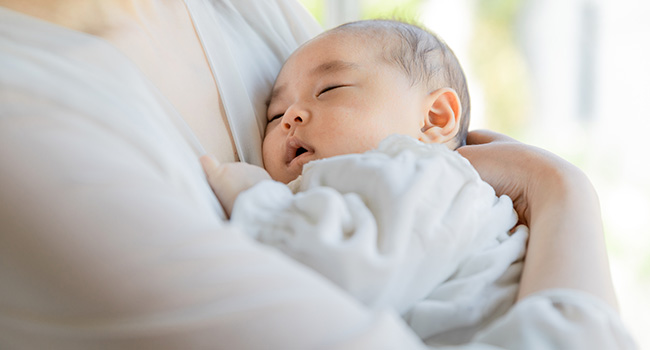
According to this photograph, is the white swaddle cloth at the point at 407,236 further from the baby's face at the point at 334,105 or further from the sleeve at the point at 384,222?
the baby's face at the point at 334,105

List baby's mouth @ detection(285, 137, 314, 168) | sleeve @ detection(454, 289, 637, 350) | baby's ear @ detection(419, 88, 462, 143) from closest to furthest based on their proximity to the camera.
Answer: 1. sleeve @ detection(454, 289, 637, 350)
2. baby's mouth @ detection(285, 137, 314, 168)
3. baby's ear @ detection(419, 88, 462, 143)

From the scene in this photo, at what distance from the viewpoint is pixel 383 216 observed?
748mm

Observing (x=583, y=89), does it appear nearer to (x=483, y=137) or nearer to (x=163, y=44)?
(x=483, y=137)

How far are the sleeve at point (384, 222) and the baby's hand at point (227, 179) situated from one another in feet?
0.20

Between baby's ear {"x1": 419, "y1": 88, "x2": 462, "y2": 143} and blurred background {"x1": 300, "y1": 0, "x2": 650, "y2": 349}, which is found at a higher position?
baby's ear {"x1": 419, "y1": 88, "x2": 462, "y2": 143}

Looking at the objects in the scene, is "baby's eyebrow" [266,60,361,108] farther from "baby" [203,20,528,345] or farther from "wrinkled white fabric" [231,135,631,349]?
"wrinkled white fabric" [231,135,631,349]

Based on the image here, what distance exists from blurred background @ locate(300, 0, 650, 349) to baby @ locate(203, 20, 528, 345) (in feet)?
7.16

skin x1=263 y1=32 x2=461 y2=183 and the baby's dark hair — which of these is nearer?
skin x1=263 y1=32 x2=461 y2=183

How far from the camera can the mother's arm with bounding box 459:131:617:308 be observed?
0.71 metres

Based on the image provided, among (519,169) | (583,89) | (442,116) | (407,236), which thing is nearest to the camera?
(407,236)

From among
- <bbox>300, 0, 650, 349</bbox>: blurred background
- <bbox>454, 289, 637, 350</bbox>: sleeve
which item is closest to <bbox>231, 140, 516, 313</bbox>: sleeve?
<bbox>454, 289, 637, 350</bbox>: sleeve

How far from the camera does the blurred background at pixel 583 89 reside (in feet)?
9.44

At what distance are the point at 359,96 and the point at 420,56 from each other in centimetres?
21

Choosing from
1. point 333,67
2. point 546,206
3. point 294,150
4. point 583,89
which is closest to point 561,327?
point 546,206
